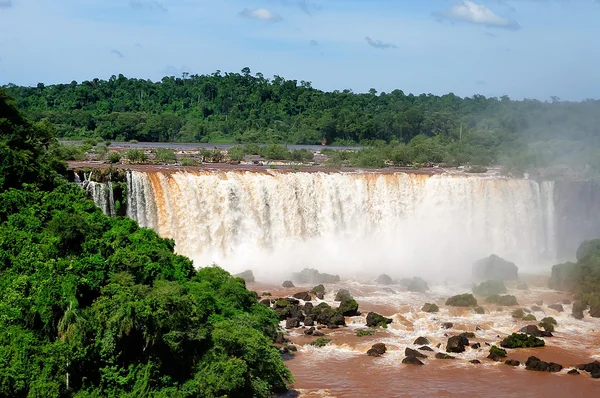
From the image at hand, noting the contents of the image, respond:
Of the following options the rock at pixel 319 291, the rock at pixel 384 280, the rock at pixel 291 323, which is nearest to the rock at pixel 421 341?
the rock at pixel 291 323

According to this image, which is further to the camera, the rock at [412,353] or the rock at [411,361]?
the rock at [412,353]

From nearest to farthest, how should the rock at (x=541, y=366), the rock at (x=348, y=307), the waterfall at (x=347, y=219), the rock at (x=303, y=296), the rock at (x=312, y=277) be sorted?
1. the rock at (x=541, y=366)
2. the rock at (x=348, y=307)
3. the rock at (x=303, y=296)
4. the rock at (x=312, y=277)
5. the waterfall at (x=347, y=219)

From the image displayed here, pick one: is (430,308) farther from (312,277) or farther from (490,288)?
(312,277)

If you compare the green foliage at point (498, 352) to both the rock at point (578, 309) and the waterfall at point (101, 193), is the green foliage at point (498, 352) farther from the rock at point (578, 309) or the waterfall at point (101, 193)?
the waterfall at point (101, 193)

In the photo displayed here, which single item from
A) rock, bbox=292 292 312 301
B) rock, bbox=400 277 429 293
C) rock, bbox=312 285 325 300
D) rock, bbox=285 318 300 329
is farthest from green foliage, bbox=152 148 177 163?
rock, bbox=285 318 300 329

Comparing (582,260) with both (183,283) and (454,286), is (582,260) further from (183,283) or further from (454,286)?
(183,283)

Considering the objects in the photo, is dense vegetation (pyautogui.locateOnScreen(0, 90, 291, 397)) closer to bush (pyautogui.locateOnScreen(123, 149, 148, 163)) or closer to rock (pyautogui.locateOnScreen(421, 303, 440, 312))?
rock (pyautogui.locateOnScreen(421, 303, 440, 312))
